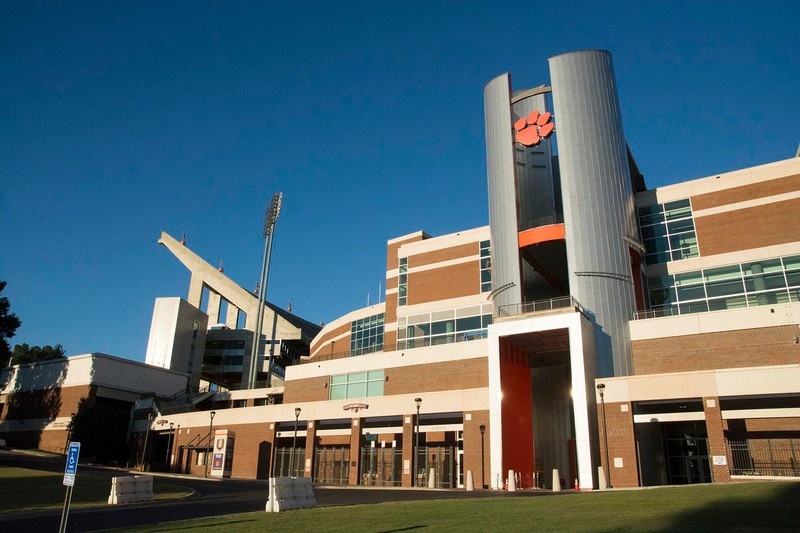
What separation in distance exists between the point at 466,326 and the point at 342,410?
39.3ft

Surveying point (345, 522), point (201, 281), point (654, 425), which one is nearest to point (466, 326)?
point (654, 425)

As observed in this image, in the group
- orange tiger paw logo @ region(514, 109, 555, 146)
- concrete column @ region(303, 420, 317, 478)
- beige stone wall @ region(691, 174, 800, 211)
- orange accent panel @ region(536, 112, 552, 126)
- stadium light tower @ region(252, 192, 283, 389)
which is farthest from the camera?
stadium light tower @ region(252, 192, 283, 389)

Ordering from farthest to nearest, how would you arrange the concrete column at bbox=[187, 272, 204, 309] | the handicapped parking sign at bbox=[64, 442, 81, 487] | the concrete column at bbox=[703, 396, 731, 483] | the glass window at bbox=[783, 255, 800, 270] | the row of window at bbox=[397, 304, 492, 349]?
the concrete column at bbox=[187, 272, 204, 309] → the row of window at bbox=[397, 304, 492, 349] → the glass window at bbox=[783, 255, 800, 270] → the concrete column at bbox=[703, 396, 731, 483] → the handicapped parking sign at bbox=[64, 442, 81, 487]

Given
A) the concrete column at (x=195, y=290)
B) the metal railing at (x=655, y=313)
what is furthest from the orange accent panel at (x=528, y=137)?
the concrete column at (x=195, y=290)

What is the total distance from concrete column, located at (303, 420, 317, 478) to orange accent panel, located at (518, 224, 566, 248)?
21489 millimetres

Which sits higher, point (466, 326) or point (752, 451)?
point (466, 326)

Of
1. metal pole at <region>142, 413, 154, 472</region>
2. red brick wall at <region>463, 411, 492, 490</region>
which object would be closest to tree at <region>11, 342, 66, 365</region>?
metal pole at <region>142, 413, 154, 472</region>

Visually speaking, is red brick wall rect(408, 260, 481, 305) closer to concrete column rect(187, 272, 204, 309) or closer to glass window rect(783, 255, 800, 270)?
glass window rect(783, 255, 800, 270)

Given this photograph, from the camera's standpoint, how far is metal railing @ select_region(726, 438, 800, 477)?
99.5 ft

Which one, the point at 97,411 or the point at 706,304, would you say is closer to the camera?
the point at 706,304

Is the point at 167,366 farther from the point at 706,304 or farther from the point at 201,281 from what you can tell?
the point at 706,304

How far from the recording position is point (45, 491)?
81.5 feet

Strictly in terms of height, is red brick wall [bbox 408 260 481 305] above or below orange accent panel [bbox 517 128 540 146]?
below

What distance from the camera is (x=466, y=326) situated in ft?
162
